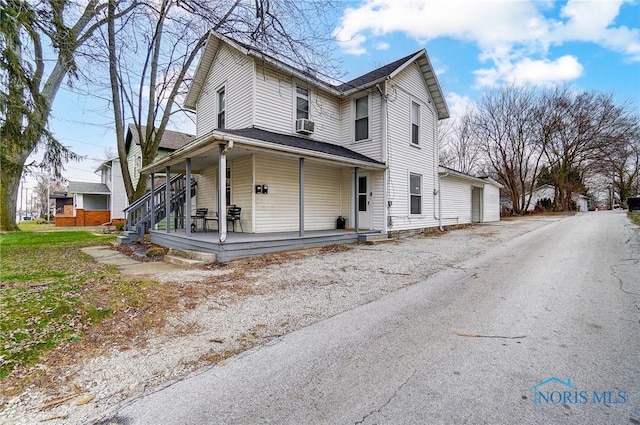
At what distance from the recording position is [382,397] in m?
2.09

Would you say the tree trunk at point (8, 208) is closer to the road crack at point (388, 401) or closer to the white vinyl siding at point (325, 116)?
the white vinyl siding at point (325, 116)

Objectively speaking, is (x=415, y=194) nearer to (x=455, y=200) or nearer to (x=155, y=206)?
(x=455, y=200)

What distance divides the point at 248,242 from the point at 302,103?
19.3ft

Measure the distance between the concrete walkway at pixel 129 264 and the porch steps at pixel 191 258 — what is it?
174 mm

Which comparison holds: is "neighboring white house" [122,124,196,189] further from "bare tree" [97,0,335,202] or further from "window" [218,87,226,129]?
"bare tree" [97,0,335,202]

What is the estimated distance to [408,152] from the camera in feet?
39.2

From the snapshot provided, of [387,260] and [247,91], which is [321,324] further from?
[247,91]

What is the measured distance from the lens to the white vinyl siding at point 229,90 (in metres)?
9.66

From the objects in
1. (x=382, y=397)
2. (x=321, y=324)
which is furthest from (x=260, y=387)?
(x=321, y=324)

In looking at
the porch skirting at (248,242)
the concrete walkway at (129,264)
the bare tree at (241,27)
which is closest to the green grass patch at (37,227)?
the concrete walkway at (129,264)

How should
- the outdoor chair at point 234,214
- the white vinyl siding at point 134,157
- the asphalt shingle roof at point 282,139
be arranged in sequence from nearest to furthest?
1. the asphalt shingle roof at point 282,139
2. the outdoor chair at point 234,214
3. the white vinyl siding at point 134,157

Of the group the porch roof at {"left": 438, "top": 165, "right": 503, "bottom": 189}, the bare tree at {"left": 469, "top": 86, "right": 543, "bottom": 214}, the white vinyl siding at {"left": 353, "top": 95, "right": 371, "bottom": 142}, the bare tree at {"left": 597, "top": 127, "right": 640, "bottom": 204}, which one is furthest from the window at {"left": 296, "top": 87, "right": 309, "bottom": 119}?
the bare tree at {"left": 597, "top": 127, "right": 640, "bottom": 204}

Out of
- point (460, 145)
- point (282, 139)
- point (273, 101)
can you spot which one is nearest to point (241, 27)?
point (282, 139)

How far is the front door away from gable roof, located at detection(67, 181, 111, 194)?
81.0 ft
